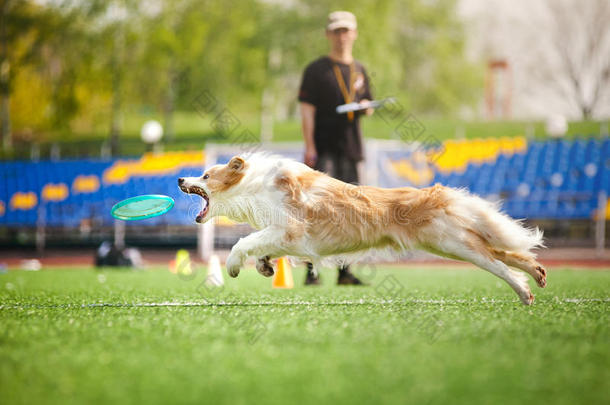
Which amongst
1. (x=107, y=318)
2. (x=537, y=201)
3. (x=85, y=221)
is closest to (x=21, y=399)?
(x=107, y=318)

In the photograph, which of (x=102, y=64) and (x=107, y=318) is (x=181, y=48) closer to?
(x=102, y=64)

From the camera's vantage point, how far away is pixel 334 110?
5.98 meters

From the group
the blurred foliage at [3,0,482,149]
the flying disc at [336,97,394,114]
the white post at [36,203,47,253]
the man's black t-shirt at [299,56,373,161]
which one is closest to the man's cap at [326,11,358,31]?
the man's black t-shirt at [299,56,373,161]

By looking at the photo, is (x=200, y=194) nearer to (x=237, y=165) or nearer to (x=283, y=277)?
(x=237, y=165)

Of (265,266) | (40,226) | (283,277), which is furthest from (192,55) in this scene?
(265,266)

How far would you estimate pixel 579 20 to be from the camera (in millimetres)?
28984

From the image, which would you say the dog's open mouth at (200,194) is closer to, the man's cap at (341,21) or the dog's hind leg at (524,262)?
the dog's hind leg at (524,262)

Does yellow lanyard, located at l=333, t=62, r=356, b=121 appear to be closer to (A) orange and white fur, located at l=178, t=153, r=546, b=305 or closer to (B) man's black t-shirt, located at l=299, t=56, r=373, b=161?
(B) man's black t-shirt, located at l=299, t=56, r=373, b=161

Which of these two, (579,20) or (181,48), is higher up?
(579,20)

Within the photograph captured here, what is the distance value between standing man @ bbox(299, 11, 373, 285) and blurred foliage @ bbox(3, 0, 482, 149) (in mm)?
13897

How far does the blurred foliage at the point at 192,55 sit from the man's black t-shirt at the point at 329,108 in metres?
13.9

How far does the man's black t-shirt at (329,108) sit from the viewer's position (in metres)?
5.93

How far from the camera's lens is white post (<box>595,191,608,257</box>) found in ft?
39.5

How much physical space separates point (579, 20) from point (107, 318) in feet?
101
